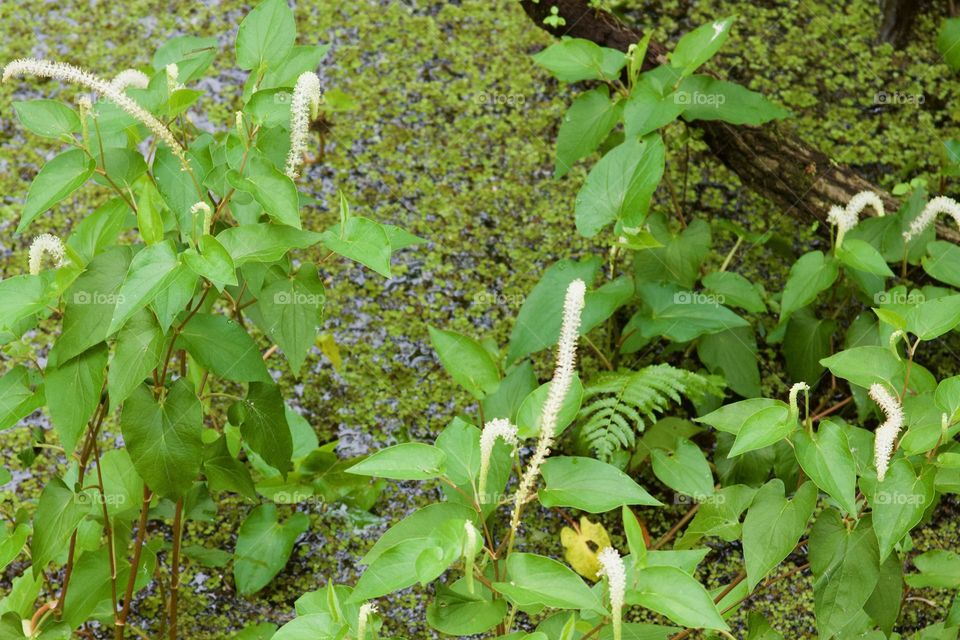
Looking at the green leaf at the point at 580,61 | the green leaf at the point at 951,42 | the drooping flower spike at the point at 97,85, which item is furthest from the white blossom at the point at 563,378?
the green leaf at the point at 951,42

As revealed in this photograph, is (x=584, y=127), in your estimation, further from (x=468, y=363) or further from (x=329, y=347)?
(x=468, y=363)

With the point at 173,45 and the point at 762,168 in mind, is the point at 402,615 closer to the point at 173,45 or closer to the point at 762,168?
the point at 173,45

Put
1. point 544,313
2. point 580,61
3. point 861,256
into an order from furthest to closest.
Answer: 1. point 580,61
2. point 544,313
3. point 861,256

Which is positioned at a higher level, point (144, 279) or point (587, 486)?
point (144, 279)

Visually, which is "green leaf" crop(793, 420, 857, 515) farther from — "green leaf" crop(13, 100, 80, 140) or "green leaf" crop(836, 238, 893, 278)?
"green leaf" crop(13, 100, 80, 140)

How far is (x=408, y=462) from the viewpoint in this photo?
148 cm

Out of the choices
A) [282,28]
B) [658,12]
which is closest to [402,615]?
[282,28]

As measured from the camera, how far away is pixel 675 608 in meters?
1.33

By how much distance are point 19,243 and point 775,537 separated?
2.10 m

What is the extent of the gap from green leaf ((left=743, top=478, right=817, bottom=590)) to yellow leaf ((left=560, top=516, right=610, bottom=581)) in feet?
2.24

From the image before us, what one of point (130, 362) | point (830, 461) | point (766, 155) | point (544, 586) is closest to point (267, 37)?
point (130, 362)

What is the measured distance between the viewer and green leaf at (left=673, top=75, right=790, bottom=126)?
2.48 meters

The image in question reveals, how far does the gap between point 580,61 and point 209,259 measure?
1273mm

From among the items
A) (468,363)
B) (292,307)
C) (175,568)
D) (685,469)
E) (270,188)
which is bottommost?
(175,568)
